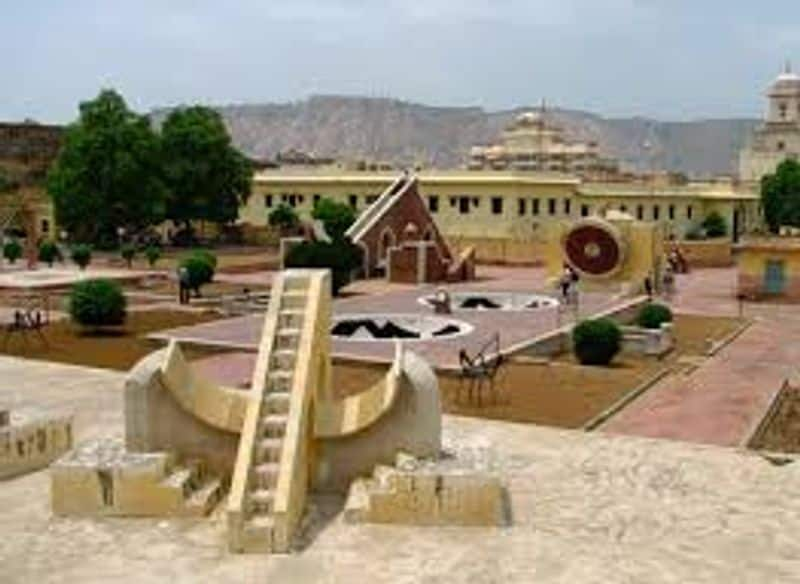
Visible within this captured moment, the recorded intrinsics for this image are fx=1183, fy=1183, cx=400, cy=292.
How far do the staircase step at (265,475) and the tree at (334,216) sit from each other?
37.8m

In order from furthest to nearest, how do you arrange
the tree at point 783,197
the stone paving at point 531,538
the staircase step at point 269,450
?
the tree at point 783,197 → the staircase step at point 269,450 → the stone paving at point 531,538

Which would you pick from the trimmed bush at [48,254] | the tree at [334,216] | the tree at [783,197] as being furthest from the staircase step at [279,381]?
the tree at [783,197]

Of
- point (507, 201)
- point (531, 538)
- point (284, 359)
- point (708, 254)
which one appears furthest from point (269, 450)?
point (507, 201)

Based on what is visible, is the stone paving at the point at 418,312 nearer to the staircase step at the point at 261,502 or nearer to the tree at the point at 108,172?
the staircase step at the point at 261,502

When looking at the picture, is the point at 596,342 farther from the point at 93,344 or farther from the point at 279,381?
the point at 279,381

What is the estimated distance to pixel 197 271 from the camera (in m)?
33.2

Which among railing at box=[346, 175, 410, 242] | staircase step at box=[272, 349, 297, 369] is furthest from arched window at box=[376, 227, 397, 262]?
staircase step at box=[272, 349, 297, 369]

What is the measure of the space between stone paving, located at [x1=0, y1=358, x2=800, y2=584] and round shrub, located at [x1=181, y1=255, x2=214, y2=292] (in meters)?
19.7

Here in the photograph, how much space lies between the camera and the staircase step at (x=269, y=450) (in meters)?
11.6

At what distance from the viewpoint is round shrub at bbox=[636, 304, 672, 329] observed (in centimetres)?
2588

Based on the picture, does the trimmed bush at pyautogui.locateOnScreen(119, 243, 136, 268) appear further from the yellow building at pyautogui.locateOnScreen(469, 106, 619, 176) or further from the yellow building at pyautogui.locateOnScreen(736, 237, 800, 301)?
the yellow building at pyautogui.locateOnScreen(469, 106, 619, 176)

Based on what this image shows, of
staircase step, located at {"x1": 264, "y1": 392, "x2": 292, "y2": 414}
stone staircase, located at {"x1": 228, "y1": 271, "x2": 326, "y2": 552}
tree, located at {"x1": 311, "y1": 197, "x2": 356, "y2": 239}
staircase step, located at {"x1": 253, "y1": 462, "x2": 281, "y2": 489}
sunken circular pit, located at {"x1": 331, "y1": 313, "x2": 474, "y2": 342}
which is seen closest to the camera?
stone staircase, located at {"x1": 228, "y1": 271, "x2": 326, "y2": 552}

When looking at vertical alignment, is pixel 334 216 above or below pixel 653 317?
above

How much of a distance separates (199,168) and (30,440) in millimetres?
37855
